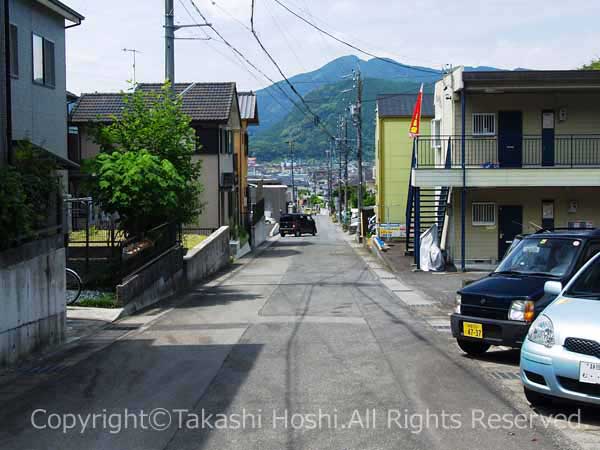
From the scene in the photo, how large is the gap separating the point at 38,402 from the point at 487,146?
23060 mm

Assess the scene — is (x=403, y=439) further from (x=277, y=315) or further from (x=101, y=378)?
(x=277, y=315)

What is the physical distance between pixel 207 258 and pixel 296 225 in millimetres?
36694

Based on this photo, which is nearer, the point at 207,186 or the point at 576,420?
the point at 576,420

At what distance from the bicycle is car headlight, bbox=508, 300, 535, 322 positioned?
10.2 meters

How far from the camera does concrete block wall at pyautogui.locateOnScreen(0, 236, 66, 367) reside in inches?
426

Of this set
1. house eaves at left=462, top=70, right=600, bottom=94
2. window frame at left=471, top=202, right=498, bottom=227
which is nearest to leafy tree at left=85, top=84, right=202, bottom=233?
house eaves at left=462, top=70, right=600, bottom=94

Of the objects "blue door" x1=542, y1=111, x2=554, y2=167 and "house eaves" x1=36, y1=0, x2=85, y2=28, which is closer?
"house eaves" x1=36, y1=0, x2=85, y2=28

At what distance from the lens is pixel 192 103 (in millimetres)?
36875

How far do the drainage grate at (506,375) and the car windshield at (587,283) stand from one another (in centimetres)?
182

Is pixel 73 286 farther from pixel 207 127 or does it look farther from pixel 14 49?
pixel 207 127

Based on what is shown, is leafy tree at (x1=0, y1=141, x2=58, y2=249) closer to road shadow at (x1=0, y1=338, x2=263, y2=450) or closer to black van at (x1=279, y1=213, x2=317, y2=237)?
road shadow at (x1=0, y1=338, x2=263, y2=450)

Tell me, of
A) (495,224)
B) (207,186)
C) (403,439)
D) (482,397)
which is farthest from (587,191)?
(403,439)

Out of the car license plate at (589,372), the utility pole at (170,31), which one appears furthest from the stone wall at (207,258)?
the car license plate at (589,372)

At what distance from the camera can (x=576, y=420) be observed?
7949 millimetres
